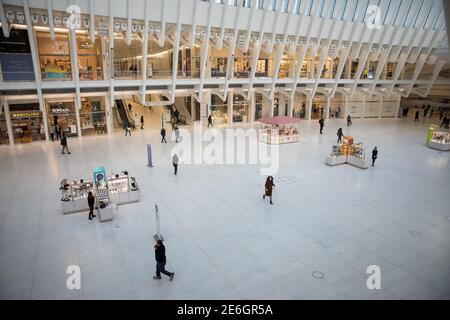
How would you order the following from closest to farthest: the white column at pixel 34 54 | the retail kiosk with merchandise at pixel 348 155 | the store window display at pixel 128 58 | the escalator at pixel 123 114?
the retail kiosk with merchandise at pixel 348 155, the white column at pixel 34 54, the store window display at pixel 128 58, the escalator at pixel 123 114

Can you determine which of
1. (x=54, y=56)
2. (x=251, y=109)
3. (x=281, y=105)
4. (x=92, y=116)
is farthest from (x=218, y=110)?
(x=54, y=56)

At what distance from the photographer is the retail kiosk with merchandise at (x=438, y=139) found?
2198cm

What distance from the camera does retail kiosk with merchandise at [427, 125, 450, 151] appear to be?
21984mm

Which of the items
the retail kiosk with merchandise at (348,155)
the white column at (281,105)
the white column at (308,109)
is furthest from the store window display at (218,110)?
the retail kiosk with merchandise at (348,155)

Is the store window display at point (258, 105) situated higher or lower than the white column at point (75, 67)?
lower

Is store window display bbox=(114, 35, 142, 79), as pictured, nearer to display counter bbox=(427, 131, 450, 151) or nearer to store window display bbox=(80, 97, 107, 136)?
store window display bbox=(80, 97, 107, 136)

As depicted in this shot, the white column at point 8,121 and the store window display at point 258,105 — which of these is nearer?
the white column at point 8,121

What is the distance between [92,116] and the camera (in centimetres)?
2575

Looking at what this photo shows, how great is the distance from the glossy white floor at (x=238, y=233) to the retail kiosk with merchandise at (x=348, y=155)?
1.65ft

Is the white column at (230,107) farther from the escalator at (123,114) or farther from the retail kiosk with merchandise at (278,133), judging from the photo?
the escalator at (123,114)

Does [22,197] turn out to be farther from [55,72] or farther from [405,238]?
[405,238]

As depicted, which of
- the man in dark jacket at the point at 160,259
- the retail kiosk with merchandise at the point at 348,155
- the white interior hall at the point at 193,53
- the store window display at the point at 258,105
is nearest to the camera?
the man in dark jacket at the point at 160,259

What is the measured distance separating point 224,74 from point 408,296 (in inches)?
936

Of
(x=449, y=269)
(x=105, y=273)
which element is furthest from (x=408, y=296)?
(x=105, y=273)
